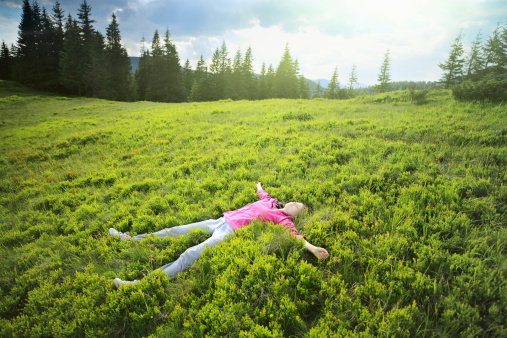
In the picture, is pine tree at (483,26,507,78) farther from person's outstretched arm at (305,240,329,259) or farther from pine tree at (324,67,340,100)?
person's outstretched arm at (305,240,329,259)

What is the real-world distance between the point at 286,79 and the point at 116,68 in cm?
4510

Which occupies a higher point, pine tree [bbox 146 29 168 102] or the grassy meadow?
pine tree [bbox 146 29 168 102]

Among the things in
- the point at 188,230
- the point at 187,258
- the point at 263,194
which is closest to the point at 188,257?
the point at 187,258

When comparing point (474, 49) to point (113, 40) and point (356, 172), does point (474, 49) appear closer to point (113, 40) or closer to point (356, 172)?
point (356, 172)

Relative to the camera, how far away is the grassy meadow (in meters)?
2.90

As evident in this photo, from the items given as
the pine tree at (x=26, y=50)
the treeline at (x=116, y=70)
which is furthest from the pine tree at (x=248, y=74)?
the pine tree at (x=26, y=50)

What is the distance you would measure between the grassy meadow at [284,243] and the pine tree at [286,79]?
171ft

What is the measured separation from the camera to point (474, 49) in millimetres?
38625

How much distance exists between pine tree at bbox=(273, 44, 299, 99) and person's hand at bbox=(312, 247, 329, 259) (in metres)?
58.4

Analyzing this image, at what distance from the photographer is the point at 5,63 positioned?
182ft

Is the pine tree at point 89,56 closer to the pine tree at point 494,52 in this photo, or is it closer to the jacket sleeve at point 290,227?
the jacket sleeve at point 290,227

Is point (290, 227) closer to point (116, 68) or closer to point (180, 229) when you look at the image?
point (180, 229)

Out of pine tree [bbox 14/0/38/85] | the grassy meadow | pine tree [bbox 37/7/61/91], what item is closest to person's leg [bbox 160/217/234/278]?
the grassy meadow

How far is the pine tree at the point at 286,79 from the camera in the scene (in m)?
57.8
